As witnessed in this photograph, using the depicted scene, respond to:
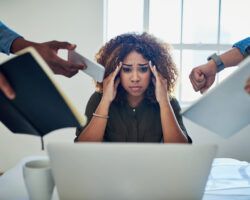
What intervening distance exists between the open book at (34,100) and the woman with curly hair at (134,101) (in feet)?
2.37

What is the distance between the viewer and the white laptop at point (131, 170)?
0.71 metres

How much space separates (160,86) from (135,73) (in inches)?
5.6

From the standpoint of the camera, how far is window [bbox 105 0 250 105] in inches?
122

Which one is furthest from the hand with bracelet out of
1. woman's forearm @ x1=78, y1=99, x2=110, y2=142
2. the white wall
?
the white wall

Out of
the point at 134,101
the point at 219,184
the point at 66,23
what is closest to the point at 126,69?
the point at 134,101

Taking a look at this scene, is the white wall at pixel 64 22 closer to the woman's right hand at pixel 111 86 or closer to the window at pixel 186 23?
the window at pixel 186 23

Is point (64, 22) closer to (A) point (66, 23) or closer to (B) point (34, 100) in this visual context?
(A) point (66, 23)

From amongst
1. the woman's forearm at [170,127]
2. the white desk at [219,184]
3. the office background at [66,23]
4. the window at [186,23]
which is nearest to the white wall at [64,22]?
the office background at [66,23]

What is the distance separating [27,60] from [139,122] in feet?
Result: 3.51

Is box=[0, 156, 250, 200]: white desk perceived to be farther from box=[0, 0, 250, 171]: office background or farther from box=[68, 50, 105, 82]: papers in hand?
box=[0, 0, 250, 171]: office background

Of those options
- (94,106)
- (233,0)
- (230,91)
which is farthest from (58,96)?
(233,0)

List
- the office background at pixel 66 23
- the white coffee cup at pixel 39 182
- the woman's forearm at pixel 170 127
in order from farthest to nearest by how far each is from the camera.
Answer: the office background at pixel 66 23 < the woman's forearm at pixel 170 127 < the white coffee cup at pixel 39 182

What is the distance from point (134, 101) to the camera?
5.74 feet

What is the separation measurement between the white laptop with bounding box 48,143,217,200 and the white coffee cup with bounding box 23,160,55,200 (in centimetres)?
13
